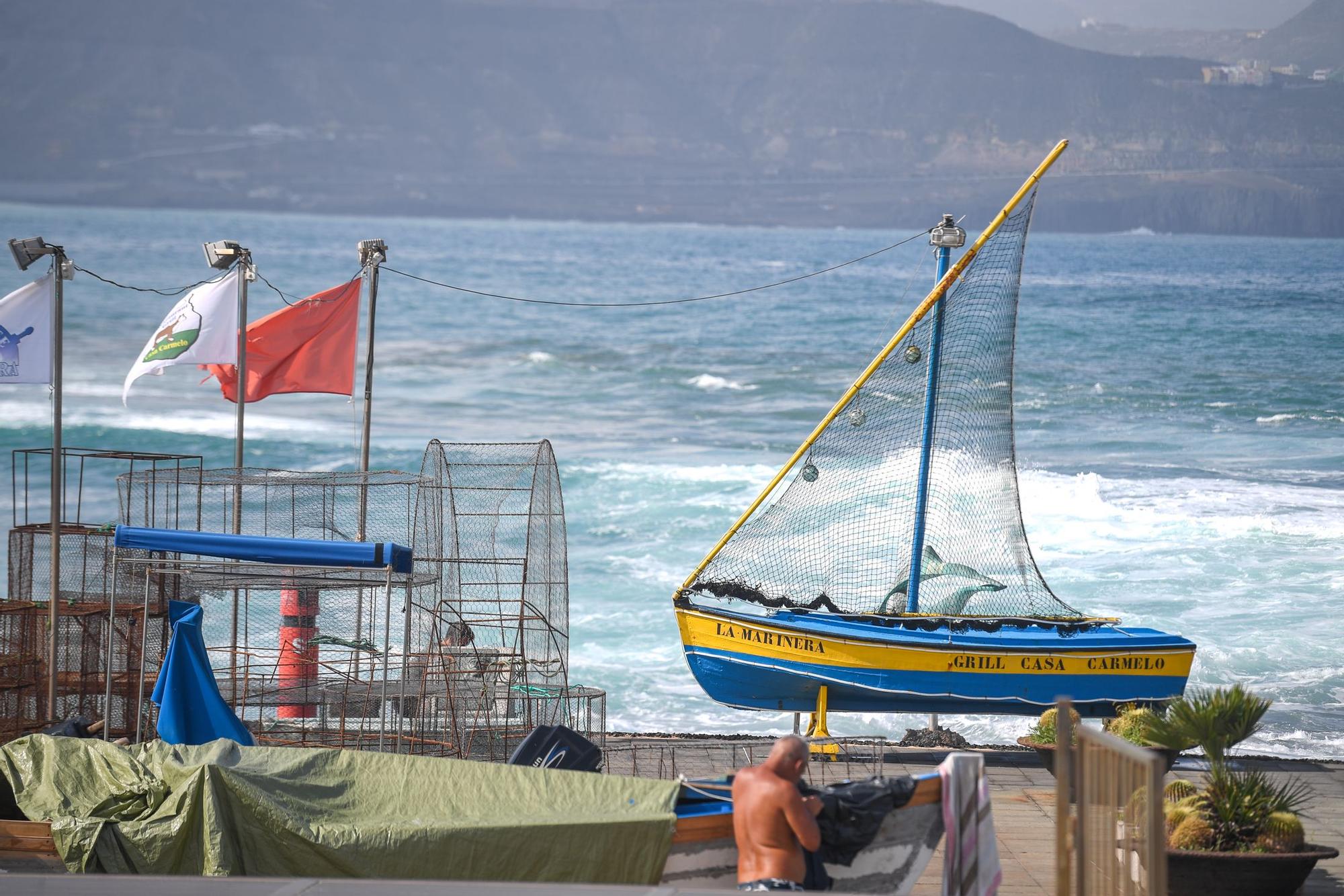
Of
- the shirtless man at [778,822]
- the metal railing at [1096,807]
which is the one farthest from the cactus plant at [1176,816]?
the shirtless man at [778,822]

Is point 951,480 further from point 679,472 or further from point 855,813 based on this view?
point 679,472

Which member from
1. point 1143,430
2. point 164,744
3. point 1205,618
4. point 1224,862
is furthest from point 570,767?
point 1143,430

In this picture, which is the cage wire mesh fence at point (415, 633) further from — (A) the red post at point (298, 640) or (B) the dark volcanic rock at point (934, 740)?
(B) the dark volcanic rock at point (934, 740)

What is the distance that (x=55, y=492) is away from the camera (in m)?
12.5

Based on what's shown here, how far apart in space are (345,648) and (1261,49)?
128 metres

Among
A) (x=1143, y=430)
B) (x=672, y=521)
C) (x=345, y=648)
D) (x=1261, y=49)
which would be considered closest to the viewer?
(x=345, y=648)

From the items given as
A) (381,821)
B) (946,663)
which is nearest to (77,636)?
(381,821)

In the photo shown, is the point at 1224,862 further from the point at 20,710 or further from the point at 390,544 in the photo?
the point at 20,710

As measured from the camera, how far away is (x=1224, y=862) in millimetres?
8781

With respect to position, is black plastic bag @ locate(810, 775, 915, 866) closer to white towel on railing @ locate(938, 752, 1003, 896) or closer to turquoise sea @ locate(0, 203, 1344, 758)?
white towel on railing @ locate(938, 752, 1003, 896)

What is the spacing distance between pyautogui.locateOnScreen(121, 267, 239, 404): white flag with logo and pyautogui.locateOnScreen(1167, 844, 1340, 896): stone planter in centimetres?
965

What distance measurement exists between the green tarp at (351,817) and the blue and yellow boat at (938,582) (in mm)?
6845

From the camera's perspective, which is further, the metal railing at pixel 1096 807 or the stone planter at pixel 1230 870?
the stone planter at pixel 1230 870

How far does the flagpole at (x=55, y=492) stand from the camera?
39.4 ft
